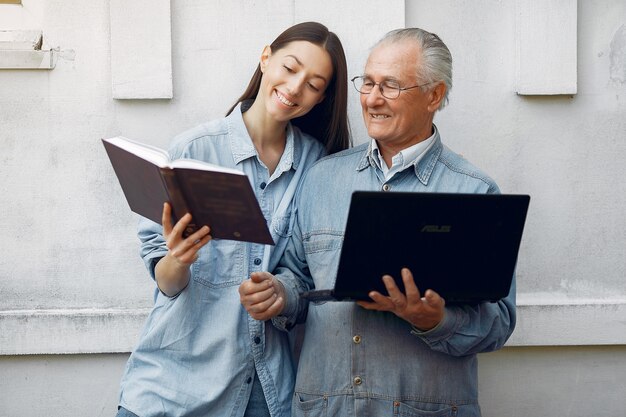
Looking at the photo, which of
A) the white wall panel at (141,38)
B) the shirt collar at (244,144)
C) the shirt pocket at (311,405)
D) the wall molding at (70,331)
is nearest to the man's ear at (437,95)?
the shirt collar at (244,144)

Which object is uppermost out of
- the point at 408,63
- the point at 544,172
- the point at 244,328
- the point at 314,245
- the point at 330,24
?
the point at 330,24

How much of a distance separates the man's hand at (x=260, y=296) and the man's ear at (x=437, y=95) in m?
0.83

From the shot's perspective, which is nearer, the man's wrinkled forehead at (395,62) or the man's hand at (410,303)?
the man's hand at (410,303)

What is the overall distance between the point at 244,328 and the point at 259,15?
1478mm

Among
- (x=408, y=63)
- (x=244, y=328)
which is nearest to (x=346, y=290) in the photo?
(x=244, y=328)

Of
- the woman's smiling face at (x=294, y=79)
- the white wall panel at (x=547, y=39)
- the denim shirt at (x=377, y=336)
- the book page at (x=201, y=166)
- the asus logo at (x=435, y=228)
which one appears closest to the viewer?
the book page at (x=201, y=166)

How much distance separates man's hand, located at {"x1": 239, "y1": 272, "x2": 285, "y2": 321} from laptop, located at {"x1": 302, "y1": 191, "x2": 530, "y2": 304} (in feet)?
0.92

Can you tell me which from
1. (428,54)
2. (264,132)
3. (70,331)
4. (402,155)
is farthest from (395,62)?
(70,331)

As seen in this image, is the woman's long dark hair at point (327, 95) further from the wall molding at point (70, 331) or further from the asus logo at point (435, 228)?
the wall molding at point (70, 331)

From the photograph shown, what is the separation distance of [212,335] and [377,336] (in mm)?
587

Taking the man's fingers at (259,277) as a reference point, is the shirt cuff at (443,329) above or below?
below

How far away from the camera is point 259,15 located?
4.14m

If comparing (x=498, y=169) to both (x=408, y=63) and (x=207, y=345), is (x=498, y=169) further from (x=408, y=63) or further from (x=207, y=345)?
(x=207, y=345)

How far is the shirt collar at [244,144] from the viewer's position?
3438 millimetres
